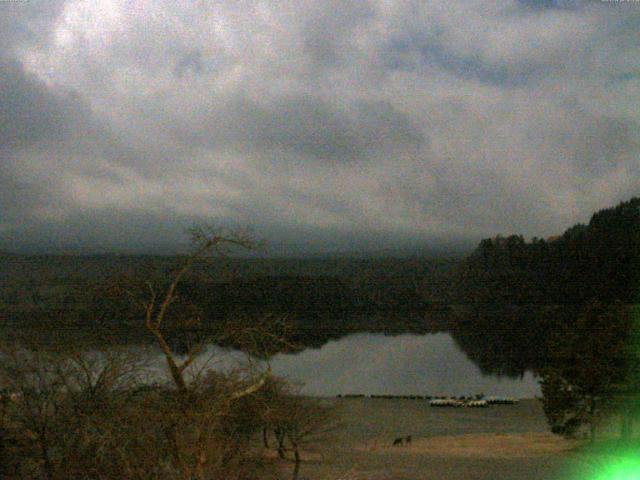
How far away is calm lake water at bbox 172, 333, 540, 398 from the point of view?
48.2 metres

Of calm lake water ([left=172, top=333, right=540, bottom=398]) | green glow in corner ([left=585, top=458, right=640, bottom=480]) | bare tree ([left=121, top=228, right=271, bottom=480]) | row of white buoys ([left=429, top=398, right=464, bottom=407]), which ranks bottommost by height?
calm lake water ([left=172, top=333, right=540, bottom=398])

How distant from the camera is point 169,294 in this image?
5.95 metres

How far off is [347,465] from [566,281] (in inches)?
2861

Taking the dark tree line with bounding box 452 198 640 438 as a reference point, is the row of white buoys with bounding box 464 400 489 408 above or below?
below

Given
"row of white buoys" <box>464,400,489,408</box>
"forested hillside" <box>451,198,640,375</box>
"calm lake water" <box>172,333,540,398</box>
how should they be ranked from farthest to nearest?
"forested hillside" <box>451,198,640,375</box> → "calm lake water" <box>172,333,540,398</box> → "row of white buoys" <box>464,400,489,408</box>

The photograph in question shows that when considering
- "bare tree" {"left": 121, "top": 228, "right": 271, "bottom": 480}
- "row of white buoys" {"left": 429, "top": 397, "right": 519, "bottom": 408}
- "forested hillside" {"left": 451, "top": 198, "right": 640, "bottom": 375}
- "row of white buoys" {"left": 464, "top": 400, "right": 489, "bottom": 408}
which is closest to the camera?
"bare tree" {"left": 121, "top": 228, "right": 271, "bottom": 480}

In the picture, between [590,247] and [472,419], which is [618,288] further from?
[472,419]

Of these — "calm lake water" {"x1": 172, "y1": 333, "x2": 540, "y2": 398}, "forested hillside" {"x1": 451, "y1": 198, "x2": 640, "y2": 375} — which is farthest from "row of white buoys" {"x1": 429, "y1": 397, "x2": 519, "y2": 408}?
"forested hillside" {"x1": 451, "y1": 198, "x2": 640, "y2": 375}

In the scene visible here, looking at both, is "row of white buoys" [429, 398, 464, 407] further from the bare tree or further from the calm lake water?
the bare tree

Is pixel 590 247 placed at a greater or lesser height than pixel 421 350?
greater

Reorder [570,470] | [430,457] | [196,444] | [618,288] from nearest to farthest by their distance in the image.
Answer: [196,444] < [570,470] < [430,457] < [618,288]

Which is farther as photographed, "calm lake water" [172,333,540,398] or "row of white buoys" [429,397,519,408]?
"calm lake water" [172,333,540,398]

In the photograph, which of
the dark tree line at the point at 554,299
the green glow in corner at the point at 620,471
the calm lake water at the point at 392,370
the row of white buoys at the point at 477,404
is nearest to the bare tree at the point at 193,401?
the green glow in corner at the point at 620,471

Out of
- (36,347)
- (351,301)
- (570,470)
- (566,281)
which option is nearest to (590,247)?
(566,281)
